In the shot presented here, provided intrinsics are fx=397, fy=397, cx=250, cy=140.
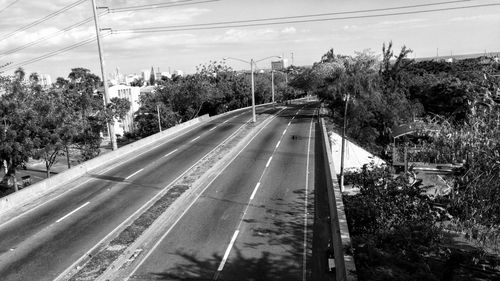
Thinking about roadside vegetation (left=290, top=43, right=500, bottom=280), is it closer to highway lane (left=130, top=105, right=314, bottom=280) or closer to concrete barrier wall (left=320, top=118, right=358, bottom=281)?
concrete barrier wall (left=320, top=118, right=358, bottom=281)

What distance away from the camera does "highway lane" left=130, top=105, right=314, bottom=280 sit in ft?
43.8

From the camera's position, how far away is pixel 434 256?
13.6 metres

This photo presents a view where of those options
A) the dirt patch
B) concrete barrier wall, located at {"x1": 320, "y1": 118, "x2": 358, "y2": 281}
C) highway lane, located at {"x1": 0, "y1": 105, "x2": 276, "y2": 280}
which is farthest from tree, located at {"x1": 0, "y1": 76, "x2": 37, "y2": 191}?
concrete barrier wall, located at {"x1": 320, "y1": 118, "x2": 358, "y2": 281}

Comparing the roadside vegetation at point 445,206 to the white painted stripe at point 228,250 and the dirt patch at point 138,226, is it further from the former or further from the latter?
the dirt patch at point 138,226

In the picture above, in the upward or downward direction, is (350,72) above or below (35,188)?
above

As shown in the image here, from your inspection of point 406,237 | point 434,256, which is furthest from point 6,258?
point 434,256

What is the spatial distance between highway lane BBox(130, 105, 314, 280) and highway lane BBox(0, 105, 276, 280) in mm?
2991

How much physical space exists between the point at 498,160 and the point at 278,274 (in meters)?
8.32

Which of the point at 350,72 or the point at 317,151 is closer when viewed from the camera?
the point at 350,72

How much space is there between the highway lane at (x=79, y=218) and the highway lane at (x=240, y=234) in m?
2.99

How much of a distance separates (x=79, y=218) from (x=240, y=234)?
25.3ft

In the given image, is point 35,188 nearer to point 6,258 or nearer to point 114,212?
point 114,212

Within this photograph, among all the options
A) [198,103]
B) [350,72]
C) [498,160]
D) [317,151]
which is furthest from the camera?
[198,103]

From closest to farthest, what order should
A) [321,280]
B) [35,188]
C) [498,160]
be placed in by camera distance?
[498,160], [321,280], [35,188]
